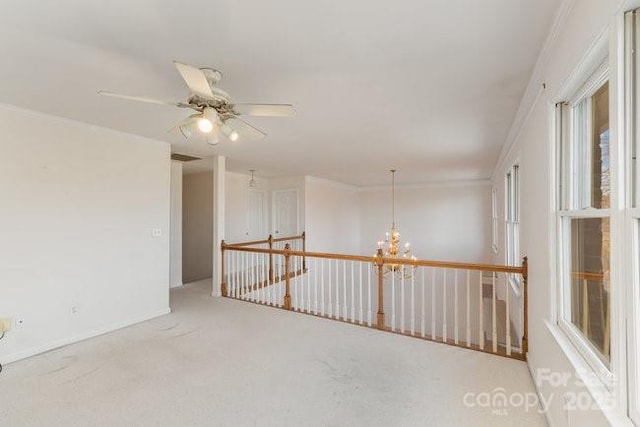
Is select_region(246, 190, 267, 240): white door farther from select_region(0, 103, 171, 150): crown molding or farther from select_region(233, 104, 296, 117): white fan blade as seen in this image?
select_region(233, 104, 296, 117): white fan blade

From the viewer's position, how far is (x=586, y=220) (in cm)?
155

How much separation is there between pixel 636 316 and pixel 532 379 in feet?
6.29

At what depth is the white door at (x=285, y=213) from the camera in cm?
761

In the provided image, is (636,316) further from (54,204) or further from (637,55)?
(54,204)

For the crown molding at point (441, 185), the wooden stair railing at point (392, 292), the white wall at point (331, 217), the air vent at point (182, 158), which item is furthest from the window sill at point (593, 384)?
the crown molding at point (441, 185)

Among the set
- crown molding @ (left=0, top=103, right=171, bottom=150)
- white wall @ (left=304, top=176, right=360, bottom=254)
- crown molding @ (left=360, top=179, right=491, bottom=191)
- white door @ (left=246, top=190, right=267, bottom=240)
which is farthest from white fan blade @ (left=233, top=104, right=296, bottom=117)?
crown molding @ (left=360, top=179, right=491, bottom=191)

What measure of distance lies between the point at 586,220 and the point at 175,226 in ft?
19.3

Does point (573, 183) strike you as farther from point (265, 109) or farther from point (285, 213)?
point (285, 213)

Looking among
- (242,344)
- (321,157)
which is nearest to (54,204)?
(242,344)

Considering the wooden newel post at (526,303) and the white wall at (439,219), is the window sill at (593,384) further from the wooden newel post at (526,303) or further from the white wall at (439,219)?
the white wall at (439,219)

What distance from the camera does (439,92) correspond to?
2.53m

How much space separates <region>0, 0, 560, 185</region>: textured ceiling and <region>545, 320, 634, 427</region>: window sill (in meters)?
1.74

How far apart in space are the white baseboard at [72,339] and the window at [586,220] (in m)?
4.33

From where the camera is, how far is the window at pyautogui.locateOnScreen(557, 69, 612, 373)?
4.36ft
